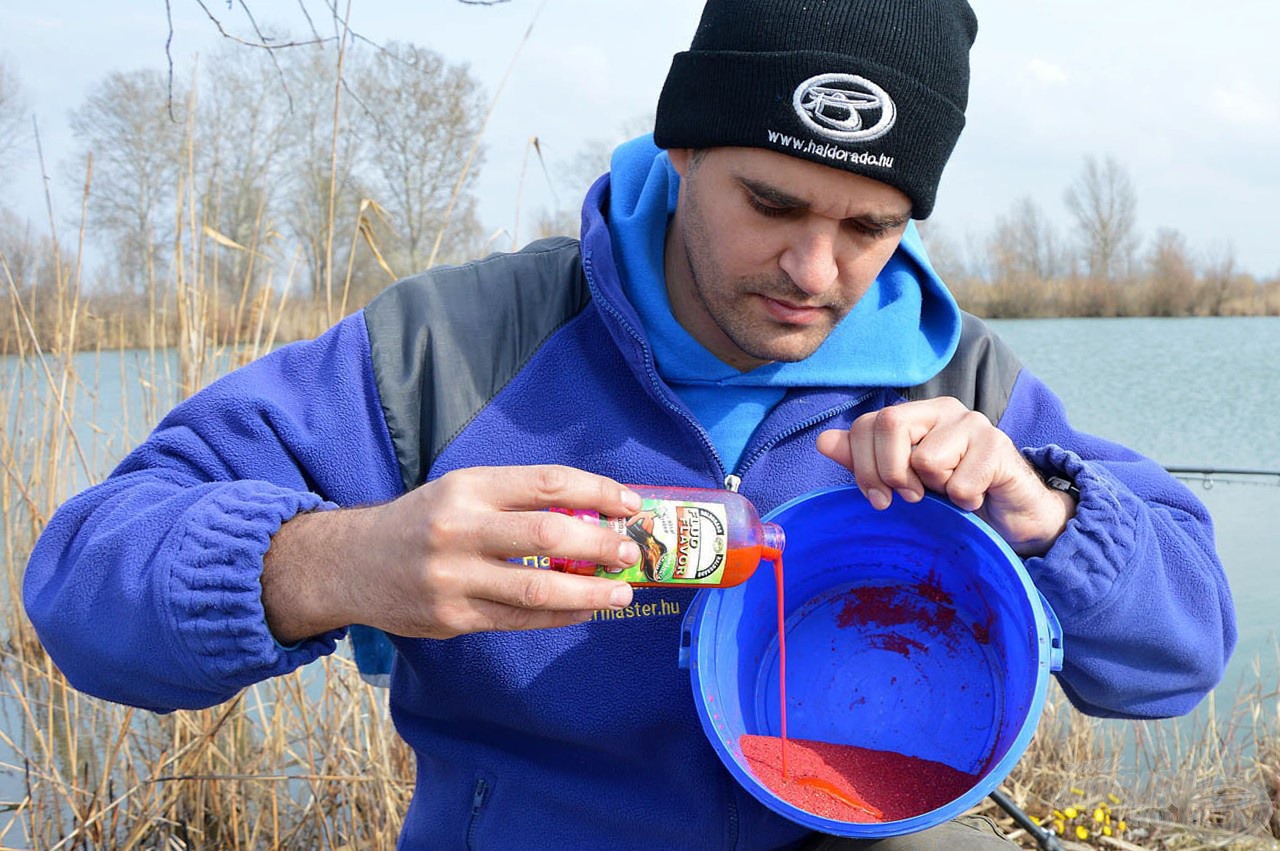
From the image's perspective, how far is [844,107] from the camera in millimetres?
1431

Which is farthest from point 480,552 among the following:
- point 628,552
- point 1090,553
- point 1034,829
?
point 1034,829

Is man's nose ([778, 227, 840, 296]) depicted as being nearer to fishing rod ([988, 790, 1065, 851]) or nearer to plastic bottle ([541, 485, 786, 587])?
plastic bottle ([541, 485, 786, 587])

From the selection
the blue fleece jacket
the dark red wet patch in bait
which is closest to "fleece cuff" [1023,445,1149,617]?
the blue fleece jacket

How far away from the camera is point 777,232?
4.77ft

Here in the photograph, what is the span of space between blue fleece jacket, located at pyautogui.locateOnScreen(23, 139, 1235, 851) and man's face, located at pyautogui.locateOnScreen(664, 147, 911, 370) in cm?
14

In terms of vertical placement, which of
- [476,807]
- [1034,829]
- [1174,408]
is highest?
[476,807]

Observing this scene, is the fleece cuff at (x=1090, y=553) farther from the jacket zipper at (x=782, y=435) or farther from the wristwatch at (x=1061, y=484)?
the jacket zipper at (x=782, y=435)

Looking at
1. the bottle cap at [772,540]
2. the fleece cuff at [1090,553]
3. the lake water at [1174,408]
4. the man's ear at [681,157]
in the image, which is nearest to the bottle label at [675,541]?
the bottle cap at [772,540]

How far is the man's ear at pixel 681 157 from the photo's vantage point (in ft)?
5.33

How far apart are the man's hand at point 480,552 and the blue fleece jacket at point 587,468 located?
0.21 metres

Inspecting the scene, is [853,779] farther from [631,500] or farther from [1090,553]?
[631,500]

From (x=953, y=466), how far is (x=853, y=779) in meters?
0.49

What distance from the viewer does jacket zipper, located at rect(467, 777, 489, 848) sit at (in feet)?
4.95

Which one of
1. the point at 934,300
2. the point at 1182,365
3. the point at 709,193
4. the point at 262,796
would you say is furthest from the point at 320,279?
the point at 1182,365
